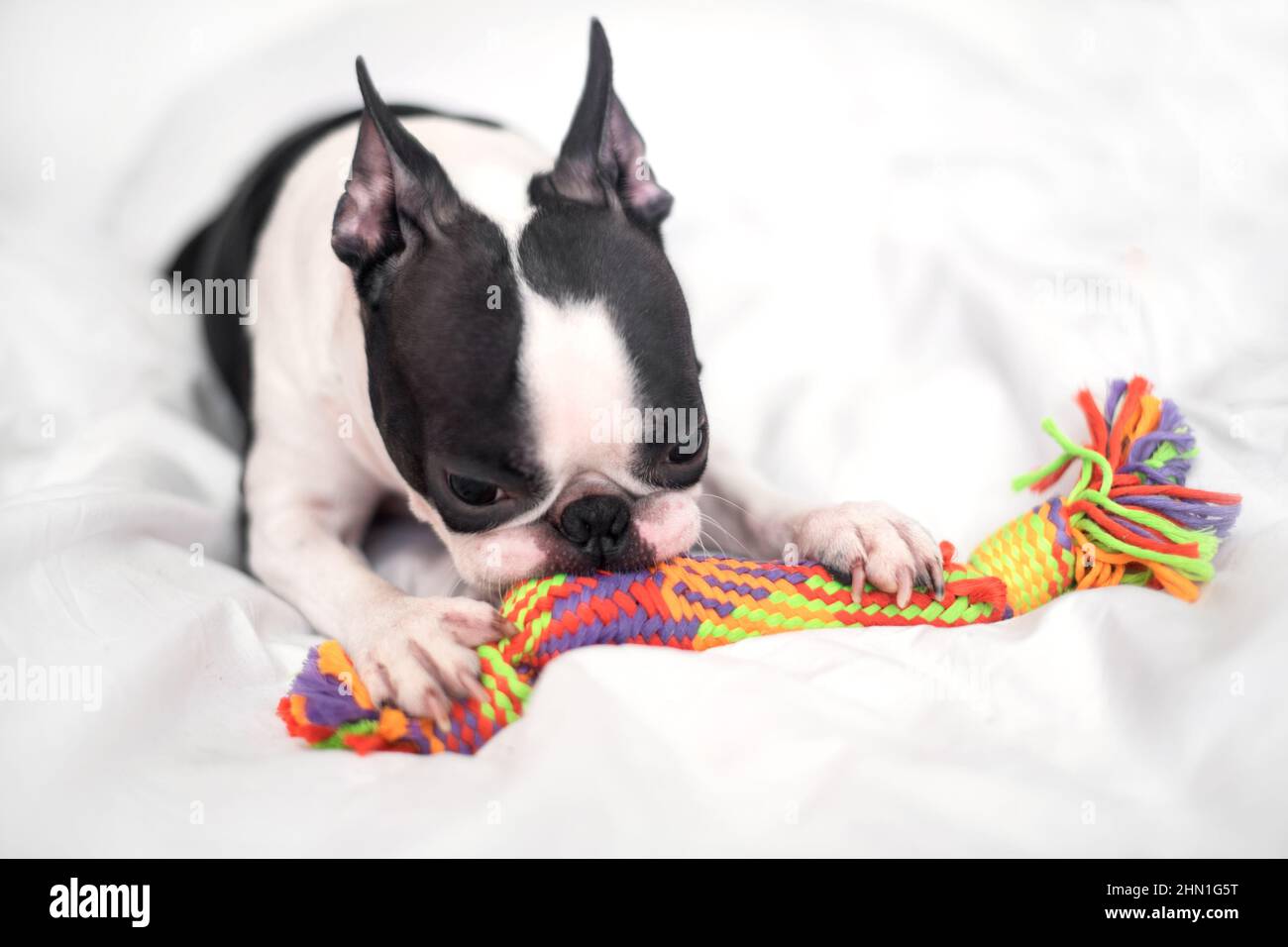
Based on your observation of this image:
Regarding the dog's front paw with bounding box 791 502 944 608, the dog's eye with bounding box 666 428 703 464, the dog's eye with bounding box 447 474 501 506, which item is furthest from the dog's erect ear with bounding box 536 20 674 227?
the dog's front paw with bounding box 791 502 944 608

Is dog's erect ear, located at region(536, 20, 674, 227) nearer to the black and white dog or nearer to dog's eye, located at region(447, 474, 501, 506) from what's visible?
the black and white dog

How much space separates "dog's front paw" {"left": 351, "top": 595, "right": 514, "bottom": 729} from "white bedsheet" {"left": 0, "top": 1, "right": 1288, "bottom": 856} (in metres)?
0.11

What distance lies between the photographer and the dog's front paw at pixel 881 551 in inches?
80.5

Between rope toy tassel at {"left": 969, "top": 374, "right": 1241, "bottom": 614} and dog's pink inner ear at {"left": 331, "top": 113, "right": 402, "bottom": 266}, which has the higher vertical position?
dog's pink inner ear at {"left": 331, "top": 113, "right": 402, "bottom": 266}

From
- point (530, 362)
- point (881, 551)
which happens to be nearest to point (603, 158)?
point (530, 362)

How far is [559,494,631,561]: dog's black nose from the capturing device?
2008 mm

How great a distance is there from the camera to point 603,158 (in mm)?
2328

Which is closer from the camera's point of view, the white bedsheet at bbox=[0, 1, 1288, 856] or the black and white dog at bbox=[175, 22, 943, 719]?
the white bedsheet at bbox=[0, 1, 1288, 856]

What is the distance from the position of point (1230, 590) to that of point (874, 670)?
2.16 feet

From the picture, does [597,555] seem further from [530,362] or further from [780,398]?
[780,398]

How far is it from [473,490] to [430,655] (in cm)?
30

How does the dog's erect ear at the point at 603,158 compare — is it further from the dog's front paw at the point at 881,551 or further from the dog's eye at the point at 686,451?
the dog's front paw at the point at 881,551

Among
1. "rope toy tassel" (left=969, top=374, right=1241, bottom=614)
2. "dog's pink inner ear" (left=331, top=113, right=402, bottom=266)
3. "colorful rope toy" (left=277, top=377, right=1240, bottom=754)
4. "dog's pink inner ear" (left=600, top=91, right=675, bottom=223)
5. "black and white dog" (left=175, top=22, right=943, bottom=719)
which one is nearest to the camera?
"colorful rope toy" (left=277, top=377, right=1240, bottom=754)

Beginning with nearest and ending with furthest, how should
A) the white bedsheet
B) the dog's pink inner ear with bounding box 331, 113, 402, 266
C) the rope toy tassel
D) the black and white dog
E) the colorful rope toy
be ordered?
the white bedsheet < the colorful rope toy < the black and white dog < the rope toy tassel < the dog's pink inner ear with bounding box 331, 113, 402, 266
